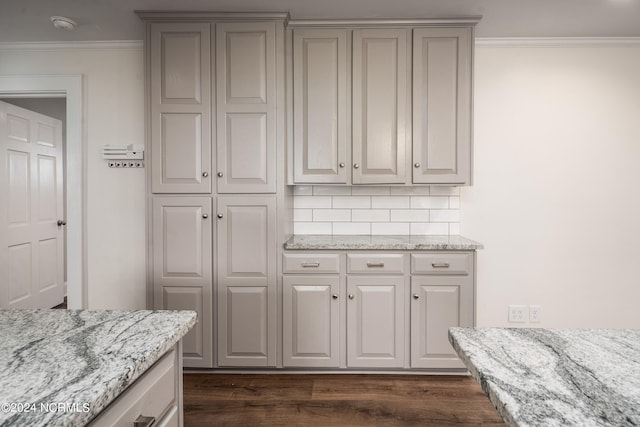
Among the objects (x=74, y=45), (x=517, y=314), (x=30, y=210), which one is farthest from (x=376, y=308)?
(x=30, y=210)

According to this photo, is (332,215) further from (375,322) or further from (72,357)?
(72,357)

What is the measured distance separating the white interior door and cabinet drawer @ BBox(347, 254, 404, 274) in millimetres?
3092

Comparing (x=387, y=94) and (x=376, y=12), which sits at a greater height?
(x=376, y=12)

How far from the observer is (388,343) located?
231 cm

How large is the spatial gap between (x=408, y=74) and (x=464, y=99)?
41cm

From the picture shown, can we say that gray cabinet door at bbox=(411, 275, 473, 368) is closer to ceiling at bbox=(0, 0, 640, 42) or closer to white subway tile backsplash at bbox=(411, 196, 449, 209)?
white subway tile backsplash at bbox=(411, 196, 449, 209)

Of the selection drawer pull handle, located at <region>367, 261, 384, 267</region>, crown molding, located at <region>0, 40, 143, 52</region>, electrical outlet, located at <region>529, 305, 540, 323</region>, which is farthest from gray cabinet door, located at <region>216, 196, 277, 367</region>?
electrical outlet, located at <region>529, 305, 540, 323</region>

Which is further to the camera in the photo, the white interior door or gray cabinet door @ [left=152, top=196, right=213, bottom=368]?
the white interior door

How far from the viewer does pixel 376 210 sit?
277 centimetres

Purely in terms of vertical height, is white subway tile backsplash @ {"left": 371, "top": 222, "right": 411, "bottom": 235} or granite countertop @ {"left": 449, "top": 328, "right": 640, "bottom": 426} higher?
white subway tile backsplash @ {"left": 371, "top": 222, "right": 411, "bottom": 235}

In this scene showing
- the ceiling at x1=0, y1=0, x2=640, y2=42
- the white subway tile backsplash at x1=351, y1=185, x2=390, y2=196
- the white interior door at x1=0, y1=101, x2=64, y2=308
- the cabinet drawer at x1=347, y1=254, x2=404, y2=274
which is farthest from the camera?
the white interior door at x1=0, y1=101, x2=64, y2=308

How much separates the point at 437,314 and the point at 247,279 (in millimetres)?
1260

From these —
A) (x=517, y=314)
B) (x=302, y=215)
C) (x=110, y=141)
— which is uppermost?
(x=110, y=141)

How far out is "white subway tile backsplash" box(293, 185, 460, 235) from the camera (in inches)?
108
